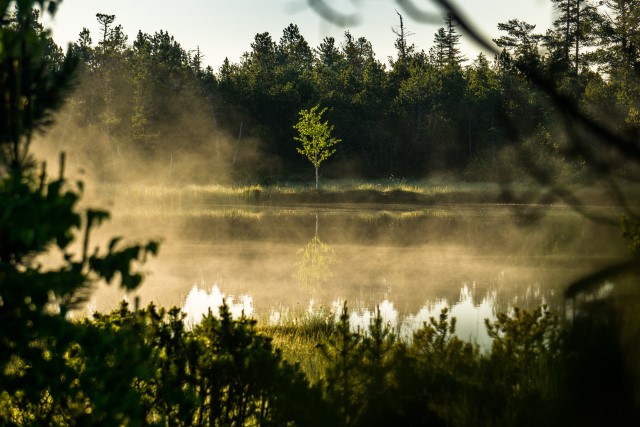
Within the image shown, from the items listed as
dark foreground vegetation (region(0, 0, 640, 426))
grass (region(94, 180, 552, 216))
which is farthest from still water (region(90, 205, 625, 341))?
grass (region(94, 180, 552, 216))

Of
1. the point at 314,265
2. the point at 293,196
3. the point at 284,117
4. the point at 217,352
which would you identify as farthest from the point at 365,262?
the point at 284,117

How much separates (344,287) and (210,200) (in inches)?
1043

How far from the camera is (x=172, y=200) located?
130ft

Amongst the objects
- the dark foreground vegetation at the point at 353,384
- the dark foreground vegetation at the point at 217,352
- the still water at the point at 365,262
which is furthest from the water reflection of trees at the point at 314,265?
the dark foreground vegetation at the point at 353,384

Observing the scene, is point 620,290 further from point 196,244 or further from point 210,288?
point 196,244

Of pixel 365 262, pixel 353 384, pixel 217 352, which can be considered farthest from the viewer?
pixel 365 262

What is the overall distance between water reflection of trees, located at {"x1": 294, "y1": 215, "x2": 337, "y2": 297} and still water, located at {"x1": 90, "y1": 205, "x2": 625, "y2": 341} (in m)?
0.03

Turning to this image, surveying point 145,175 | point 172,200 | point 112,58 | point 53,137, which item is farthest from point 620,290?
point 112,58

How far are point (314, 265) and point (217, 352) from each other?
1468 cm

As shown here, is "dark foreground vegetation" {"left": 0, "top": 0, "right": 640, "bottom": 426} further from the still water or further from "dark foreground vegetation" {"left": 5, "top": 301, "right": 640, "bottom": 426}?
the still water

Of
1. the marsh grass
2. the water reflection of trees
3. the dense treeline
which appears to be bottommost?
the water reflection of trees

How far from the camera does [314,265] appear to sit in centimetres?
1900

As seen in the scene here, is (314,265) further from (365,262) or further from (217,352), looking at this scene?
A: (217,352)

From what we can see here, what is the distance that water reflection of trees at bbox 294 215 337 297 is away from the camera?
52.4ft
